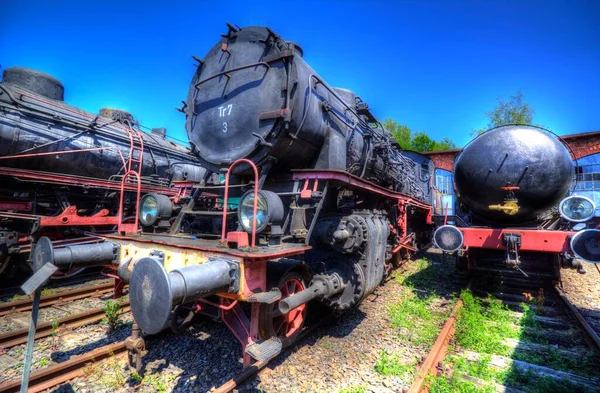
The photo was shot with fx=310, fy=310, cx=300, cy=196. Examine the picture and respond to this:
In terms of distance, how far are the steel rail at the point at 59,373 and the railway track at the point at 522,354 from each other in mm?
3162

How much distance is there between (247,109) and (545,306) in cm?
560

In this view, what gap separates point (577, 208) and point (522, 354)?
2.68 metres

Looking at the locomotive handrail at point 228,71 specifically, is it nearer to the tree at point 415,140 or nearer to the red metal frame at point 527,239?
the red metal frame at point 527,239

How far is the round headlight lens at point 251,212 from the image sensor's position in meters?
2.68

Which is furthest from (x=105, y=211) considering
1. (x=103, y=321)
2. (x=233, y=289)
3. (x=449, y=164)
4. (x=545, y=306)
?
(x=449, y=164)

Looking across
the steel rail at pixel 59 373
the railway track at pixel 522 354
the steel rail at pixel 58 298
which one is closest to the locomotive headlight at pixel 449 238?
the railway track at pixel 522 354

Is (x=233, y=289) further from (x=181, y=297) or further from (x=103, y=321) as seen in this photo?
(x=103, y=321)

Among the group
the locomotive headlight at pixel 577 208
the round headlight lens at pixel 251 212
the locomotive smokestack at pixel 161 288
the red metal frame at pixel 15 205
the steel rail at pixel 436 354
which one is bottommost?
the steel rail at pixel 436 354

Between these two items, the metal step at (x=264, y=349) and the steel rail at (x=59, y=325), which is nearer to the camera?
the metal step at (x=264, y=349)

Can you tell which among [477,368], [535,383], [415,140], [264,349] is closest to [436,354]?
[477,368]

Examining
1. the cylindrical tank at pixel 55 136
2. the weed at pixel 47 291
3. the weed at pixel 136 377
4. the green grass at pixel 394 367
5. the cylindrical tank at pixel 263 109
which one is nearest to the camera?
the weed at pixel 136 377

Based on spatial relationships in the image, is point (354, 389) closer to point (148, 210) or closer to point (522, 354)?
point (522, 354)

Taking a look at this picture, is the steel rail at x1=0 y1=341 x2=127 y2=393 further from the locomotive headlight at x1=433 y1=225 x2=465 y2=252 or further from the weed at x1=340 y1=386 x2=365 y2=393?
Answer: the locomotive headlight at x1=433 y1=225 x2=465 y2=252

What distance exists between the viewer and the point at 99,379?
9.91ft
